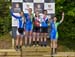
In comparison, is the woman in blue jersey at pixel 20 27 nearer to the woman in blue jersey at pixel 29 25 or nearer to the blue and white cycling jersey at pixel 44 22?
the woman in blue jersey at pixel 29 25

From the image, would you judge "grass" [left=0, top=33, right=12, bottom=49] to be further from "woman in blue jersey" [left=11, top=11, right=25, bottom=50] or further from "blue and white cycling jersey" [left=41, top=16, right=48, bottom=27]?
"blue and white cycling jersey" [left=41, top=16, right=48, bottom=27]

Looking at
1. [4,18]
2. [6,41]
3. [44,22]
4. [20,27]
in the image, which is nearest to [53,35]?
[44,22]

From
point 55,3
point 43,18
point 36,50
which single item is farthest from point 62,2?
point 36,50

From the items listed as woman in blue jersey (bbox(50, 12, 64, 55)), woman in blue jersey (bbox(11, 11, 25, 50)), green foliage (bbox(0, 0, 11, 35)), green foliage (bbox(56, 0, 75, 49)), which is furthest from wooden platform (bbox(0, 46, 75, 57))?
green foliage (bbox(0, 0, 11, 35))

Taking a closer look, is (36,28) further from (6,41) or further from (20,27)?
(6,41)

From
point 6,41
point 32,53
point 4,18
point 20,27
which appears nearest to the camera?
point 32,53

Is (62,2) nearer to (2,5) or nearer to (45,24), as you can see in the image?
(45,24)

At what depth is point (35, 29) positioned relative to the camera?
31.8 ft

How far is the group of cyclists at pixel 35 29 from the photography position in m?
9.51

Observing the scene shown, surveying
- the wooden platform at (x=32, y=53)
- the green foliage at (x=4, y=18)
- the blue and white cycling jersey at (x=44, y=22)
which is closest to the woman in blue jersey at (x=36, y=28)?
the blue and white cycling jersey at (x=44, y=22)

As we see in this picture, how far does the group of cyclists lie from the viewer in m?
9.51

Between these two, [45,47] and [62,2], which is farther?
[62,2]

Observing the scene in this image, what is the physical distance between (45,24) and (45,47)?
682mm

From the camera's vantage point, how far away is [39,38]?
31.9ft
